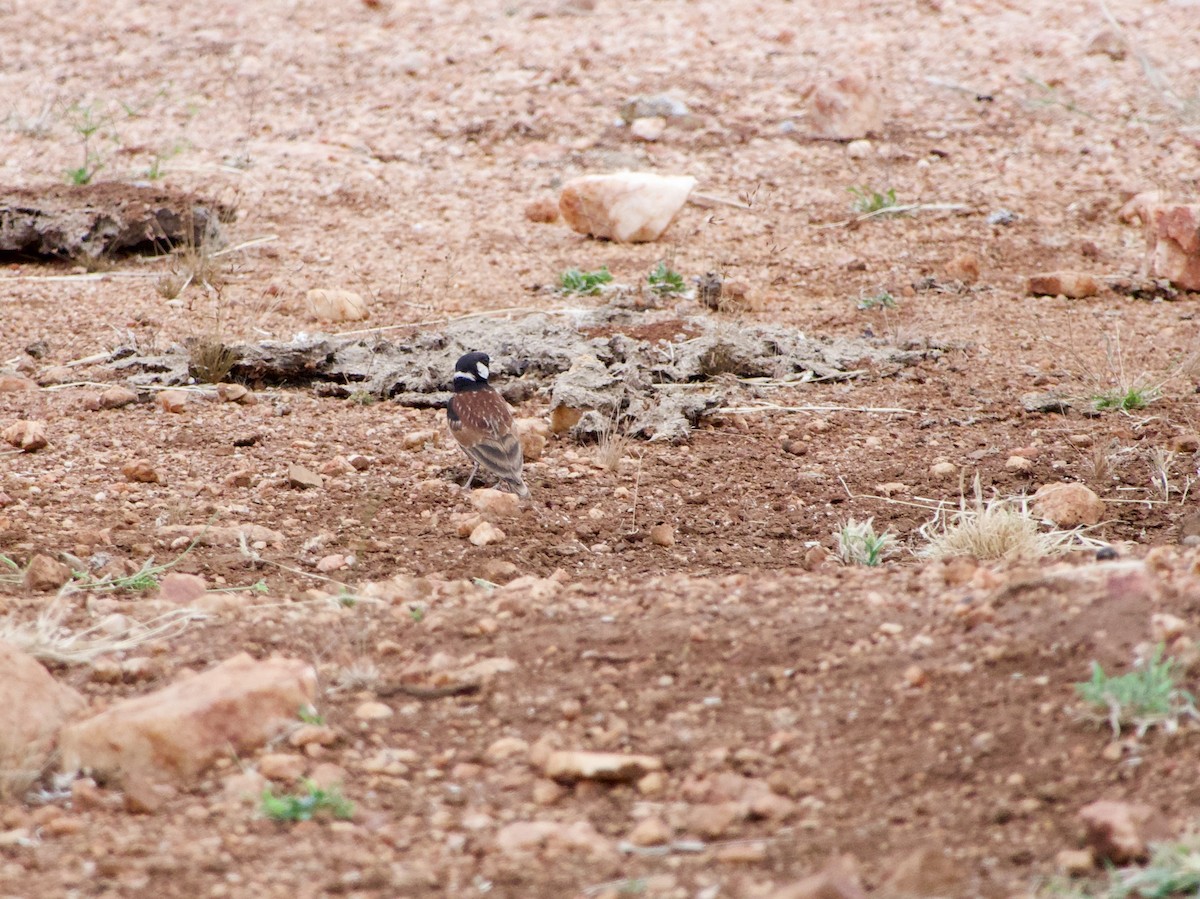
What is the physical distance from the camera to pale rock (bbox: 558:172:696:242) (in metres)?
8.66

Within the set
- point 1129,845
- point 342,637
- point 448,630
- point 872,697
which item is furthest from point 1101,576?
point 342,637

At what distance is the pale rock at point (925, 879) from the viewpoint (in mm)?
2236

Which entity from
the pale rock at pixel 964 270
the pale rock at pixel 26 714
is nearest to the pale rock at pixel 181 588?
the pale rock at pixel 26 714

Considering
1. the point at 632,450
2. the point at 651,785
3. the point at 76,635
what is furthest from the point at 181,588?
the point at 632,450

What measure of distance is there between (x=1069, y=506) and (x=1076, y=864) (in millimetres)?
2867

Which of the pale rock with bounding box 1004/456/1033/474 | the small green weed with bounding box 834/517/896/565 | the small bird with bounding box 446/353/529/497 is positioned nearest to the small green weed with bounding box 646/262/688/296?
the small bird with bounding box 446/353/529/497

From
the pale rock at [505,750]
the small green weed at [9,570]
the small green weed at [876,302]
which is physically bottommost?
the small green weed at [876,302]

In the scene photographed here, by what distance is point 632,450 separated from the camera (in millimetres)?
5773

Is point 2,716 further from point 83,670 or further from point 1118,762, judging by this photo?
point 1118,762

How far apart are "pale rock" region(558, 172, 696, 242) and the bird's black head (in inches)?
123

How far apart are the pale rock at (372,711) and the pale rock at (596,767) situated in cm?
48

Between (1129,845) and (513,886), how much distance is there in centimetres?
109

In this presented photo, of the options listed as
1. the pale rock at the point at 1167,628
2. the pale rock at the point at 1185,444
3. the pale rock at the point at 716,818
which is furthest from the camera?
the pale rock at the point at 1185,444

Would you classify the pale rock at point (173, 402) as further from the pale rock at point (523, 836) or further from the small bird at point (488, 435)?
the pale rock at point (523, 836)
